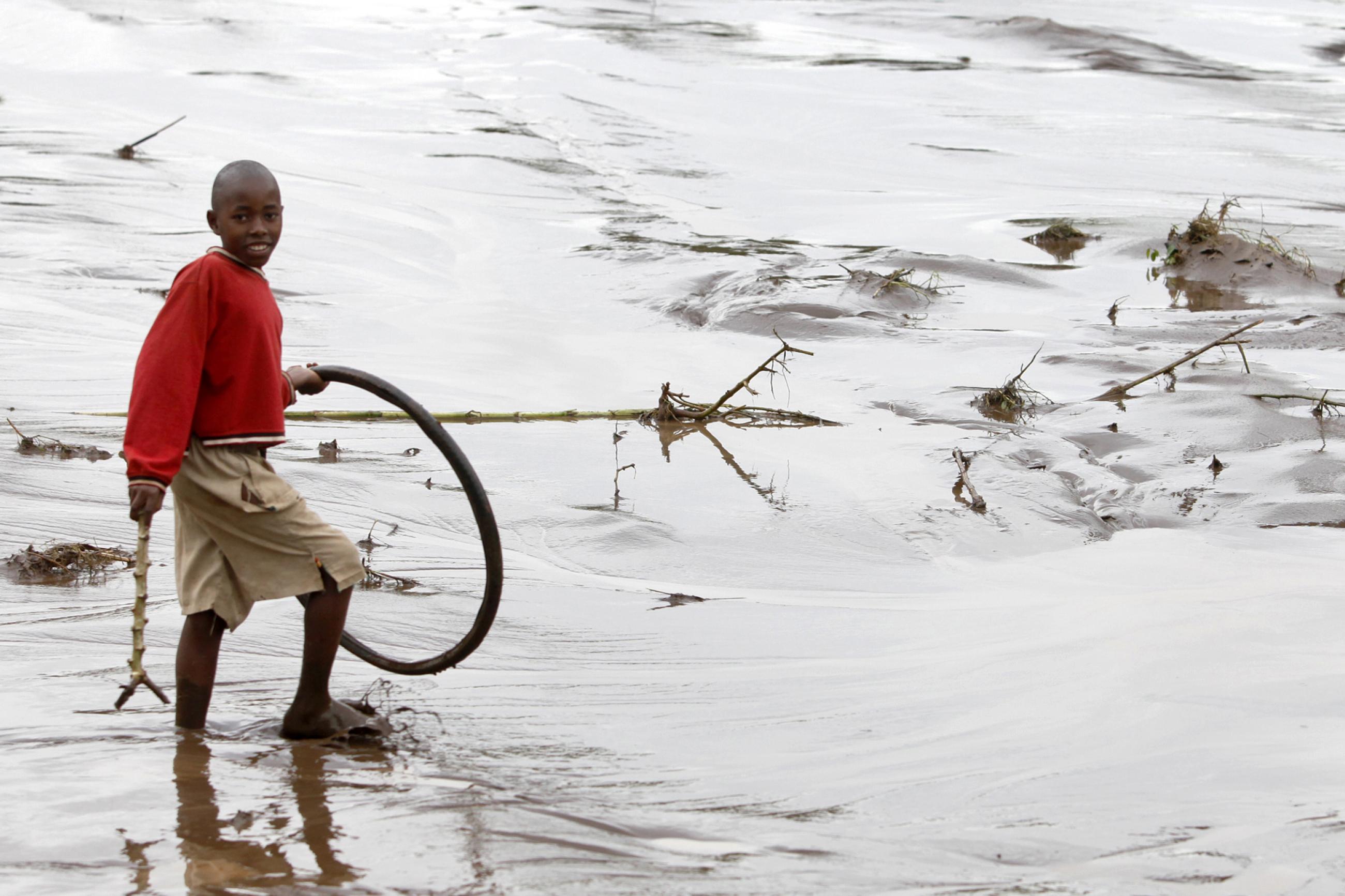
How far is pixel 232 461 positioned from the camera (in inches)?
129

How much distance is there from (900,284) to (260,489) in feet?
22.1

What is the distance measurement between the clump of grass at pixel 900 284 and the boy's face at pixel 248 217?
6430 mm

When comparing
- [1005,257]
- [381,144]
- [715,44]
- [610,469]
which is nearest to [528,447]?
[610,469]

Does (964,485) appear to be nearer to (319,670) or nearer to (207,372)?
(319,670)

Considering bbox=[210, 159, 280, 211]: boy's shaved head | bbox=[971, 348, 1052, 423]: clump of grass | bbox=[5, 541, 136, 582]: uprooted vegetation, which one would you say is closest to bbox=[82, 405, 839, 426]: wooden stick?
bbox=[971, 348, 1052, 423]: clump of grass

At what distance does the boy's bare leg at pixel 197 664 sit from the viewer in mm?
3367

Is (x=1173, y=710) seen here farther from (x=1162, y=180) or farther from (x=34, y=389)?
(x=1162, y=180)

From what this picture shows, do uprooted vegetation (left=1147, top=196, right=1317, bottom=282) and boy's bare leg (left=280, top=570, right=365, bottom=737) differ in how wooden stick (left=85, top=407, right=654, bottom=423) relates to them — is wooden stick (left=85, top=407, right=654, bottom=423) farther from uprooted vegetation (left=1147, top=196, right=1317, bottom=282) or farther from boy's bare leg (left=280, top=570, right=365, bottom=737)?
uprooted vegetation (left=1147, top=196, right=1317, bottom=282)

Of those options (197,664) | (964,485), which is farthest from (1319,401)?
(197,664)

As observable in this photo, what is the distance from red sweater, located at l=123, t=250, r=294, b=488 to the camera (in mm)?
3121

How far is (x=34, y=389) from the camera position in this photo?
6.66m

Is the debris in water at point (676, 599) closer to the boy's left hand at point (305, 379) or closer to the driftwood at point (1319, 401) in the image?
the boy's left hand at point (305, 379)

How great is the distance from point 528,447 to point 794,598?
6.55ft

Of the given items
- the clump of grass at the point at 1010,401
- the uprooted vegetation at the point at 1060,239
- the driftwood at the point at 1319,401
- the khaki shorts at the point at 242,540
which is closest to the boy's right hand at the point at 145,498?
the khaki shorts at the point at 242,540
